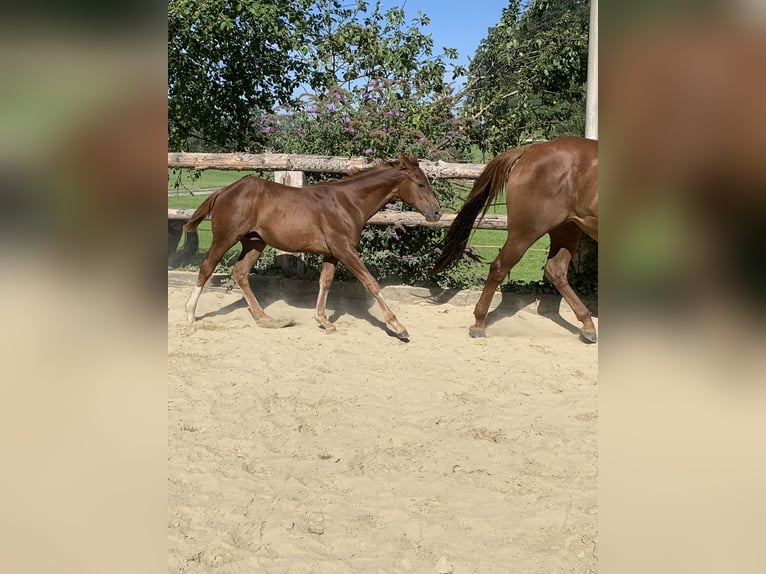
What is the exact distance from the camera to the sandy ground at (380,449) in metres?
2.22

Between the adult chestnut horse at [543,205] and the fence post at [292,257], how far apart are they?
158 cm

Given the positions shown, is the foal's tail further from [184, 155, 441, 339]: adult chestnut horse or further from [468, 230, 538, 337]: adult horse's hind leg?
[468, 230, 538, 337]: adult horse's hind leg

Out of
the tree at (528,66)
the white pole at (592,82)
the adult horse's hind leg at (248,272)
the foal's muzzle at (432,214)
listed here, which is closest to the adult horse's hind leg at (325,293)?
the adult horse's hind leg at (248,272)

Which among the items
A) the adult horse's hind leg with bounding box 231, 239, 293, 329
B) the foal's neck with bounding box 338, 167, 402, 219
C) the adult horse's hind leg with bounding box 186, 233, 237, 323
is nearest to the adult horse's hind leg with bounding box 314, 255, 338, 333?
the adult horse's hind leg with bounding box 231, 239, 293, 329

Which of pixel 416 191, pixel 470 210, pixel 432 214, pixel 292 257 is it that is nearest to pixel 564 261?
pixel 470 210

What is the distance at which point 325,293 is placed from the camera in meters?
5.67

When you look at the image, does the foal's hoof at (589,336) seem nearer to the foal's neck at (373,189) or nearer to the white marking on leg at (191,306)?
the foal's neck at (373,189)

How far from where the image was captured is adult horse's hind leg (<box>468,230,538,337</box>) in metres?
5.33

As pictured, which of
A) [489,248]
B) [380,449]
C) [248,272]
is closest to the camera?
[380,449]

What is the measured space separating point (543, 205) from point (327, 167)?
2.30 metres

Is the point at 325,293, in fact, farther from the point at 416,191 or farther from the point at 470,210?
the point at 470,210
